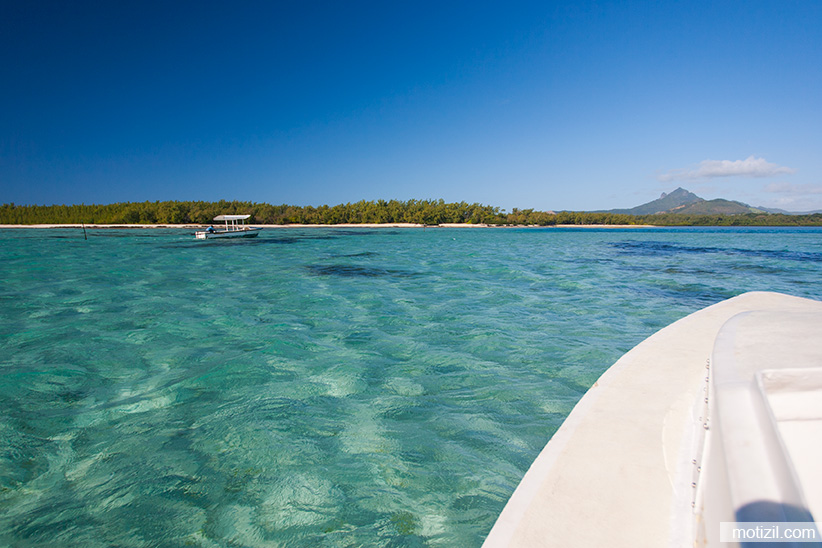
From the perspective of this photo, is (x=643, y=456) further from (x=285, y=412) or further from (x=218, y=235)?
(x=218, y=235)

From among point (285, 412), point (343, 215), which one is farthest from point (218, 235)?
point (343, 215)

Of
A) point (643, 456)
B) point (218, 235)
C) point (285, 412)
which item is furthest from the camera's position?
point (218, 235)

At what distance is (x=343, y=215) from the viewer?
142125 millimetres

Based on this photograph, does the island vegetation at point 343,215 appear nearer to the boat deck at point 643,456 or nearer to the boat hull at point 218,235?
the boat hull at point 218,235

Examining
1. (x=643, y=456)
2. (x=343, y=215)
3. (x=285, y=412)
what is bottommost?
(x=285, y=412)

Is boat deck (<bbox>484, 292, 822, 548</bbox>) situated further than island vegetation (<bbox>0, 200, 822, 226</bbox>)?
No

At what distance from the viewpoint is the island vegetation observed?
124 meters

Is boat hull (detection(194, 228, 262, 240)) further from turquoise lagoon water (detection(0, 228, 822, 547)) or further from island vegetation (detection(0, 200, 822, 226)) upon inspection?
island vegetation (detection(0, 200, 822, 226))

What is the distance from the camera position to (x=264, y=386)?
4574 millimetres

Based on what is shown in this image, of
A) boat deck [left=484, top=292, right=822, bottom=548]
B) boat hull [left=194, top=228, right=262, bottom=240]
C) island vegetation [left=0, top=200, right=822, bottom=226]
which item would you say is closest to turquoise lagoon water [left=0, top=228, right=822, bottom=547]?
boat deck [left=484, top=292, right=822, bottom=548]

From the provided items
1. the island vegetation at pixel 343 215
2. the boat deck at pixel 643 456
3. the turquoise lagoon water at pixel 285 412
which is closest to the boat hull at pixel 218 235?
the turquoise lagoon water at pixel 285 412

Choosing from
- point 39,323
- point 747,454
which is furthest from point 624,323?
point 39,323

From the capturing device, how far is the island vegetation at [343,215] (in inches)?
4870

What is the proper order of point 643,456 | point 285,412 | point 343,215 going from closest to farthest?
point 643,456 < point 285,412 < point 343,215
